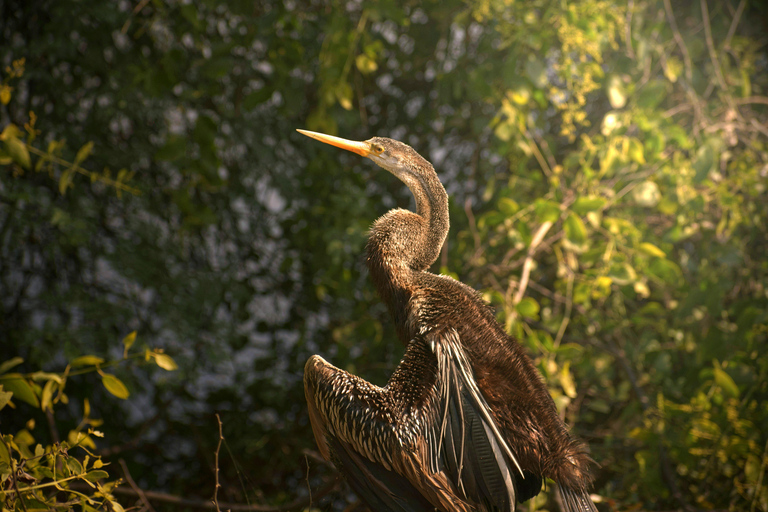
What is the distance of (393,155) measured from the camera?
4.32 ft

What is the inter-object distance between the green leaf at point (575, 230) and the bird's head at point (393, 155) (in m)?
0.68

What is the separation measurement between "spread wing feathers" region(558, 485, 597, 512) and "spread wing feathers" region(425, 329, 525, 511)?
0.32ft

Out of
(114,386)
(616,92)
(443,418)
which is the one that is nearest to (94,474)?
(114,386)

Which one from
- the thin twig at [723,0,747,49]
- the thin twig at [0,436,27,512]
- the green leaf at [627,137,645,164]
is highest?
the thin twig at [723,0,747,49]

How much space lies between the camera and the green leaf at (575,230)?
173cm

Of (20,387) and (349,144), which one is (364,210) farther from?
(20,387)

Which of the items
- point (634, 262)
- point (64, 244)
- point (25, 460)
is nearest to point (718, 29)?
point (634, 262)

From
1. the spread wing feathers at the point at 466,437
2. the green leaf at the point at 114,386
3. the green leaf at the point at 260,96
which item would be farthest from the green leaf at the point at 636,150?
the green leaf at the point at 114,386

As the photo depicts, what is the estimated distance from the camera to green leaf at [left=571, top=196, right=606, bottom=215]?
1698 mm

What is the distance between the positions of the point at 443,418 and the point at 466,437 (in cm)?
6

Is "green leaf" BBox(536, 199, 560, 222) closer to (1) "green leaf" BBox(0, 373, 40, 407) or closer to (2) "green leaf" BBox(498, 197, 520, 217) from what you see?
(2) "green leaf" BBox(498, 197, 520, 217)

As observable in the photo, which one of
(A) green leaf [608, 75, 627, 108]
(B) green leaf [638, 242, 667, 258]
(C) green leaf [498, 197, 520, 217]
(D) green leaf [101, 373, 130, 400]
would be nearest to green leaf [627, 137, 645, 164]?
(A) green leaf [608, 75, 627, 108]

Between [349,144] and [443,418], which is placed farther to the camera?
[349,144]

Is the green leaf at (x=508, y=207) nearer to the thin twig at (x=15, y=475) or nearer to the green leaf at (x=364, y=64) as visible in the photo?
the green leaf at (x=364, y=64)
